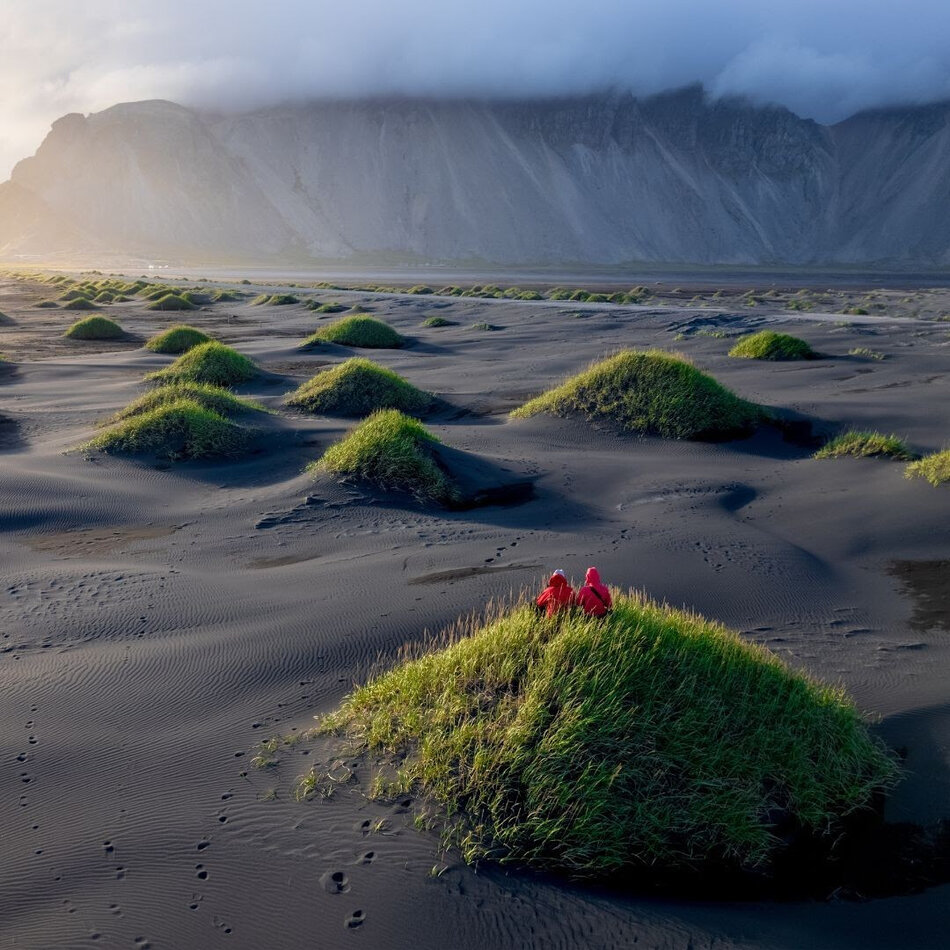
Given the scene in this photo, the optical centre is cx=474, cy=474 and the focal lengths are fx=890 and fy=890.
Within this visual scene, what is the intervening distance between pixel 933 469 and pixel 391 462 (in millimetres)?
6469

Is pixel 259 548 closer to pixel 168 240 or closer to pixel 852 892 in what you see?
pixel 852 892

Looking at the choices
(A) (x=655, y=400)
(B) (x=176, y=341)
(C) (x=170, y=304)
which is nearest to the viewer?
(A) (x=655, y=400)

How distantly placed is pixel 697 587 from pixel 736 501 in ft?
10.3

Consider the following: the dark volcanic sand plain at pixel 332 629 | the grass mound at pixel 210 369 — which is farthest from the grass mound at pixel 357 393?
the grass mound at pixel 210 369

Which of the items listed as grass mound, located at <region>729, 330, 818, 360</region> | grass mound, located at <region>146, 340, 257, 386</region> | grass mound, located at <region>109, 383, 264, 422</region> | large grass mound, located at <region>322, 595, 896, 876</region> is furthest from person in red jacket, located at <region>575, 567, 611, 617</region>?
grass mound, located at <region>729, 330, 818, 360</region>

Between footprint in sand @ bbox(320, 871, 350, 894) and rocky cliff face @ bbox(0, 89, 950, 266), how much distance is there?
125458 mm

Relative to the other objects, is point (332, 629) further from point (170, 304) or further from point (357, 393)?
point (170, 304)

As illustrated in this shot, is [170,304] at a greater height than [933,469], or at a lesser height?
greater

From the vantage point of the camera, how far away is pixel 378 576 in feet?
25.2

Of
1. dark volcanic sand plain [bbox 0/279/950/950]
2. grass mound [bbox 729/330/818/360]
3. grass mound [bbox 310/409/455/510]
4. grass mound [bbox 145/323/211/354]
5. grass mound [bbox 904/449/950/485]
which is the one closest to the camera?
dark volcanic sand plain [bbox 0/279/950/950]

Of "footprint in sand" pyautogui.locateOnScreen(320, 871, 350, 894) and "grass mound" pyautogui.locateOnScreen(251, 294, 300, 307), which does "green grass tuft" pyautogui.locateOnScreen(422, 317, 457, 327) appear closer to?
"grass mound" pyautogui.locateOnScreen(251, 294, 300, 307)

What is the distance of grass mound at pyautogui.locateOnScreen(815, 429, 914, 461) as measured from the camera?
1217cm

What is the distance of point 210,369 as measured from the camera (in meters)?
18.4

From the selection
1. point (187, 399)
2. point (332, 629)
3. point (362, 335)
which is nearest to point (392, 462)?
point (332, 629)
